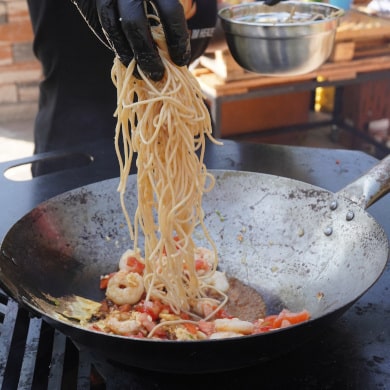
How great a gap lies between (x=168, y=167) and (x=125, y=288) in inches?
17.0

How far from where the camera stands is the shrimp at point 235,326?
1.77 meters

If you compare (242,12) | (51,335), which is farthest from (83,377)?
(242,12)

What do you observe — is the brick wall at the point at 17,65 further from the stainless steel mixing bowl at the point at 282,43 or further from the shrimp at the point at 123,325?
the shrimp at the point at 123,325

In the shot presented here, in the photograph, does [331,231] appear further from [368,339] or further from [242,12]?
[242,12]

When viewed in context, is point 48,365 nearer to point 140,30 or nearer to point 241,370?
point 241,370

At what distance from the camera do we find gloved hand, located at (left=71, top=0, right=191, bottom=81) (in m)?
1.57

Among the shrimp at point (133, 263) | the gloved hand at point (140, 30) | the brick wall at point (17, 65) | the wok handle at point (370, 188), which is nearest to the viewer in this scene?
the gloved hand at point (140, 30)

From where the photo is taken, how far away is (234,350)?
1.41 m

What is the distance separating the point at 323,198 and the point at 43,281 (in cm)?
99

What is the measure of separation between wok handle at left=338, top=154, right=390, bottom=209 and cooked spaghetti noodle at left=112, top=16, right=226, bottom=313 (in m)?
0.51

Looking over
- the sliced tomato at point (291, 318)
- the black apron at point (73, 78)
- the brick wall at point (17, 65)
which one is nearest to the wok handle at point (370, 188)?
the sliced tomato at point (291, 318)

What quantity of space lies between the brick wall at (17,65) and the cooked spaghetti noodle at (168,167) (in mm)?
4414

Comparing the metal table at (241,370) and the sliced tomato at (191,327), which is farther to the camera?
the sliced tomato at (191,327)

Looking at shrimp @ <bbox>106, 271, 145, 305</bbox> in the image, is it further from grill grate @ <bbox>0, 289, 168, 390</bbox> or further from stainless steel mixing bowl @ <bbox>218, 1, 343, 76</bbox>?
stainless steel mixing bowl @ <bbox>218, 1, 343, 76</bbox>
